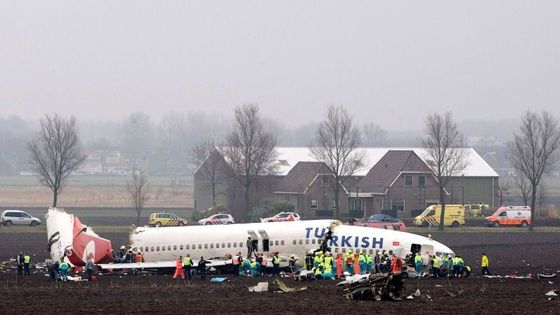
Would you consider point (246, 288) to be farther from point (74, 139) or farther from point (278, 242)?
point (74, 139)

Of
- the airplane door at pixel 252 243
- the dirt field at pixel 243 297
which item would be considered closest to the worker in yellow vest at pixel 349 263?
the dirt field at pixel 243 297

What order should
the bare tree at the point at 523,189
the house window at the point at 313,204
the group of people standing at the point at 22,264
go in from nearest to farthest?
the group of people standing at the point at 22,264 < the bare tree at the point at 523,189 < the house window at the point at 313,204

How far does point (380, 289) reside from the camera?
148ft

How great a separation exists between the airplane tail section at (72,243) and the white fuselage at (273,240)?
2.00 m

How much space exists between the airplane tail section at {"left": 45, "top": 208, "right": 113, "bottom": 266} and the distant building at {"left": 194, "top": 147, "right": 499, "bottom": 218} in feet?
167

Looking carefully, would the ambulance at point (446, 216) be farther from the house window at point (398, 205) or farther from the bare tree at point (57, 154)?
the bare tree at point (57, 154)

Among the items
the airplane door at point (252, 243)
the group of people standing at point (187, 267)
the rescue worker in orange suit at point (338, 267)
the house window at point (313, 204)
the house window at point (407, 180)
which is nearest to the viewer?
the rescue worker in orange suit at point (338, 267)

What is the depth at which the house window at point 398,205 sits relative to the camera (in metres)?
116

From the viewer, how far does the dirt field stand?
41.2 meters

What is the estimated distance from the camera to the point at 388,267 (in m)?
57.4

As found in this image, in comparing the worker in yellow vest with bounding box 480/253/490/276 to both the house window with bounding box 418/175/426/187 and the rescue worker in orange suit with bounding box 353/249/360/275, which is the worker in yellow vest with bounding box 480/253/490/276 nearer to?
the rescue worker in orange suit with bounding box 353/249/360/275

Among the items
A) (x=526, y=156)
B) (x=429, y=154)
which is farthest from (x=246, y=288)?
(x=429, y=154)

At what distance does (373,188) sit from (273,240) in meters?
58.0

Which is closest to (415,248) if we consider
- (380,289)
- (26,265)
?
(380,289)
